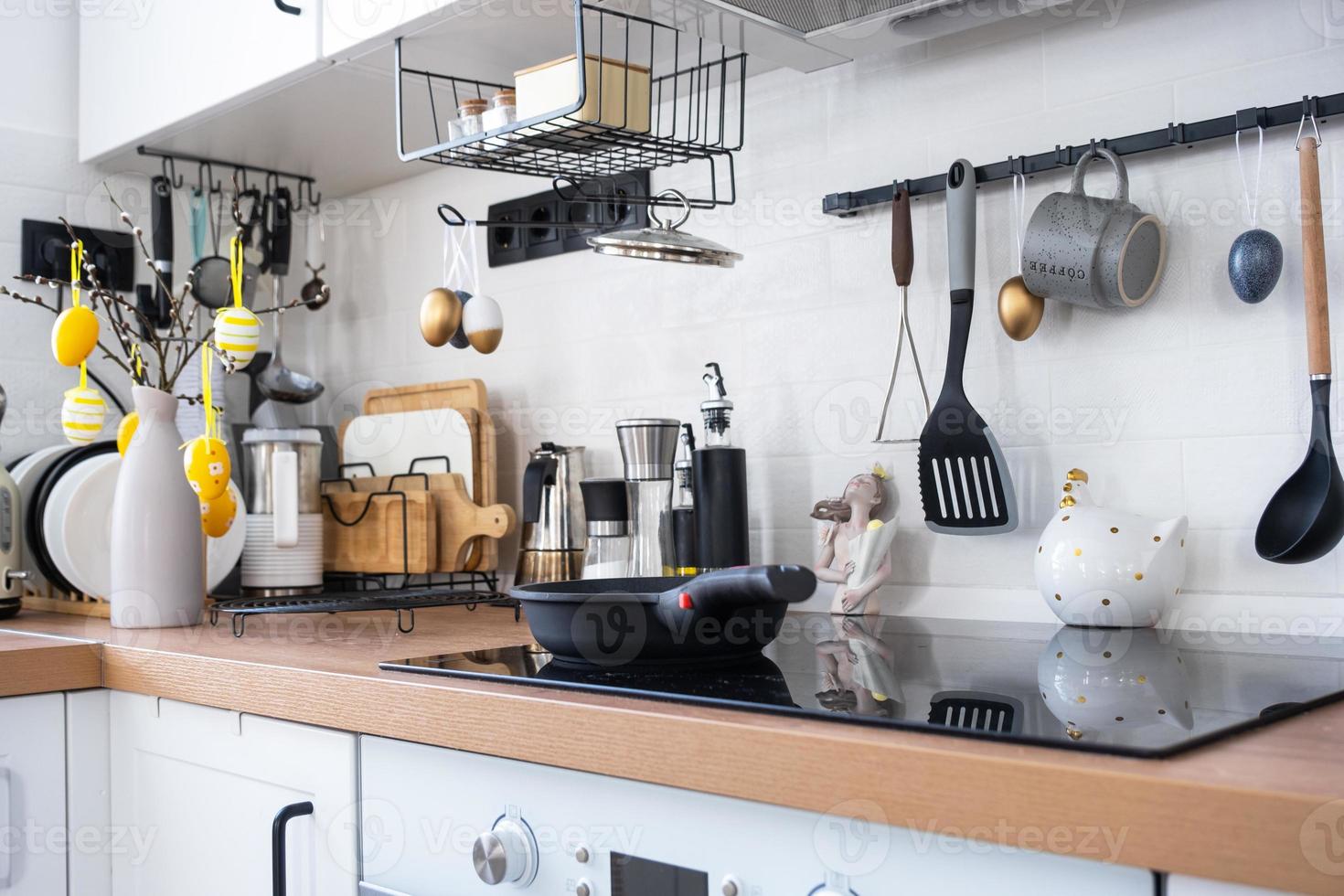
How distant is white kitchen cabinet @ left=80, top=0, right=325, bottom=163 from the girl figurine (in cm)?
86

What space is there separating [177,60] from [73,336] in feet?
1.55

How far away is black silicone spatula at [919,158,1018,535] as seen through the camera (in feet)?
4.02

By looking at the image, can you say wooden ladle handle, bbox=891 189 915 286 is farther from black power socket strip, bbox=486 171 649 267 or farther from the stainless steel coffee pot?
the stainless steel coffee pot

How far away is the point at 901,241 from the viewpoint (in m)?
1.31

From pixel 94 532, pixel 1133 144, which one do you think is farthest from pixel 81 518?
pixel 1133 144

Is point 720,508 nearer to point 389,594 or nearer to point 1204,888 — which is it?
point 389,594

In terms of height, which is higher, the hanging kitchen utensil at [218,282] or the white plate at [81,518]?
the hanging kitchen utensil at [218,282]

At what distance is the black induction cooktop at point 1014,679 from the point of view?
66cm

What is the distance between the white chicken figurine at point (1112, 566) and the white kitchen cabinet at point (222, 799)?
67cm

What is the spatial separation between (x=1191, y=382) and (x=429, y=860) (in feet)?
2.74

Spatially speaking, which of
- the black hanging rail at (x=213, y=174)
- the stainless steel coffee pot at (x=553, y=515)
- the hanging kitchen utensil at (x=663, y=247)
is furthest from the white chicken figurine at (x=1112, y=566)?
the black hanging rail at (x=213, y=174)

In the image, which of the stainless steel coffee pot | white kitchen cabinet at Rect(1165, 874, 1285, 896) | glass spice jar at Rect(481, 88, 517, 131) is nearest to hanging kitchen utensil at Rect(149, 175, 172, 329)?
the stainless steel coffee pot

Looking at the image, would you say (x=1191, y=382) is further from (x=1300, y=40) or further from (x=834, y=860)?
(x=834, y=860)

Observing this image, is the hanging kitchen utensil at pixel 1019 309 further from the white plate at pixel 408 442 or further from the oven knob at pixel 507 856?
the white plate at pixel 408 442
